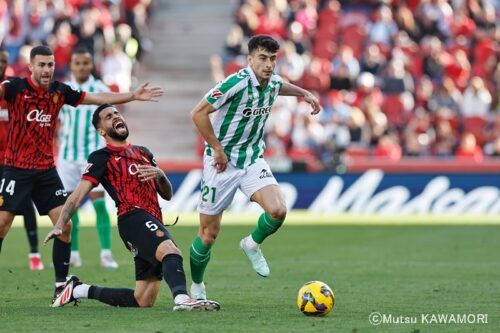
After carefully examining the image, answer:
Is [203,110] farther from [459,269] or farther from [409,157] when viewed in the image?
[409,157]

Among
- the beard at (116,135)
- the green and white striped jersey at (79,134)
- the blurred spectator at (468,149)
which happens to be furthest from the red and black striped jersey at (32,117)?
the blurred spectator at (468,149)

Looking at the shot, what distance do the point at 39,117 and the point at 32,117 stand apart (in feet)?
0.21

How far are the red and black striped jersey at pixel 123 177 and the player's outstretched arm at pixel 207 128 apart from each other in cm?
64

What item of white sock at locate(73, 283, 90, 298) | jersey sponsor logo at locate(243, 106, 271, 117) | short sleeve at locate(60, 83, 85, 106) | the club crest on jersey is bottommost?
white sock at locate(73, 283, 90, 298)

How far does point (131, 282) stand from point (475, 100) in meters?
14.9

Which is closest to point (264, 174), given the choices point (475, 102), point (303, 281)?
point (303, 281)

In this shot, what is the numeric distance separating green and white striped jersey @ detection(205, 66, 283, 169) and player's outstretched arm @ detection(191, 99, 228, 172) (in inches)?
6.1

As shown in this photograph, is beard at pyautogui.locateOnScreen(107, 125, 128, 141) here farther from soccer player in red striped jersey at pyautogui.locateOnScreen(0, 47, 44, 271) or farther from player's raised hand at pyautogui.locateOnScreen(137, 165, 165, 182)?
soccer player in red striped jersey at pyautogui.locateOnScreen(0, 47, 44, 271)

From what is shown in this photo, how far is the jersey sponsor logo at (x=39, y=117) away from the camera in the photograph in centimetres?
1046

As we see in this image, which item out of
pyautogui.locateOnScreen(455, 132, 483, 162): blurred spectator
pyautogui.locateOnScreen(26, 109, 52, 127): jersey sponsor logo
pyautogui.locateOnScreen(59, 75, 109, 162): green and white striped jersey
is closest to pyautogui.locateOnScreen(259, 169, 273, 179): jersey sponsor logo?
pyautogui.locateOnScreen(26, 109, 52, 127): jersey sponsor logo

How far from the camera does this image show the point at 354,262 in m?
14.2

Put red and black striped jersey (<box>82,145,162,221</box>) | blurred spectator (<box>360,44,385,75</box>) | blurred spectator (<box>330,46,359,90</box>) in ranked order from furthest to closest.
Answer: blurred spectator (<box>360,44,385,75</box>) → blurred spectator (<box>330,46,359,90</box>) → red and black striped jersey (<box>82,145,162,221</box>)

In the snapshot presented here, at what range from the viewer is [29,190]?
10461 mm

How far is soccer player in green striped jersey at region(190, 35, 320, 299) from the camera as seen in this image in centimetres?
1008
